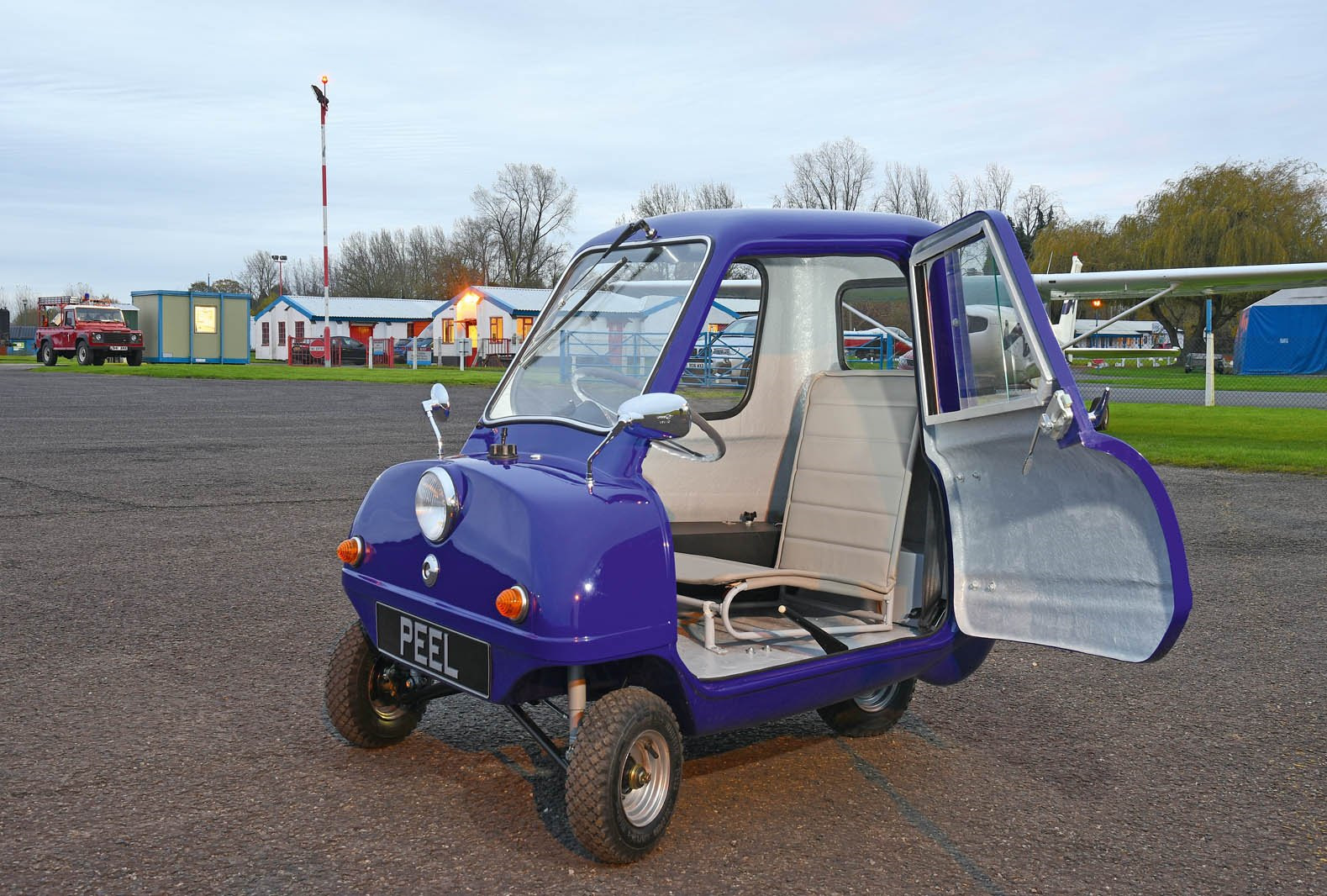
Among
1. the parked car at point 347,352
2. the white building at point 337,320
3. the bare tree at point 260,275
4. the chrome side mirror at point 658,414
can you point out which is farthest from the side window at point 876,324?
the bare tree at point 260,275

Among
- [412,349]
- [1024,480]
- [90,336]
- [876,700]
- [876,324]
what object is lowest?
[876,700]

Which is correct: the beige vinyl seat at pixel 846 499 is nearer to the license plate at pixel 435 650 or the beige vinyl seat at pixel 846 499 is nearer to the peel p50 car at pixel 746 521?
the peel p50 car at pixel 746 521

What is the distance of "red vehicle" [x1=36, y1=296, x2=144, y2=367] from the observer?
1735 inches

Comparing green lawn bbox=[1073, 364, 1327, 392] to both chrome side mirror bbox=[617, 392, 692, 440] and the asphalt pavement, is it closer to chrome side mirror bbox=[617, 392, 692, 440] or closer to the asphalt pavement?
the asphalt pavement

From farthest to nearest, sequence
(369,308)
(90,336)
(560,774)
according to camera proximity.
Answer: (369,308), (90,336), (560,774)

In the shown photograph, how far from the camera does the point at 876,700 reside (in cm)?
452

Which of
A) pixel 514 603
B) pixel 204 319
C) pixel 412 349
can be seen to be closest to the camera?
pixel 514 603

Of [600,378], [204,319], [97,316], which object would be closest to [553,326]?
[600,378]

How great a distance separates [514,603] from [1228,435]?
1719 cm

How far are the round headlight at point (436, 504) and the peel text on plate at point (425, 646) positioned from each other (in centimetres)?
30

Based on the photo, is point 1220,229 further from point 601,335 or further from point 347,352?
point 601,335

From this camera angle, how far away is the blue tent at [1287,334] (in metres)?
44.2

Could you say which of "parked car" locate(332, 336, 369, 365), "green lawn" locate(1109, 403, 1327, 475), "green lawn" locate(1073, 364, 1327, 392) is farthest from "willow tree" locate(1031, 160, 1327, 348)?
"parked car" locate(332, 336, 369, 365)

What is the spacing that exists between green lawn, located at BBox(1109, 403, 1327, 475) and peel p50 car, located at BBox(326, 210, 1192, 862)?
10886 mm
